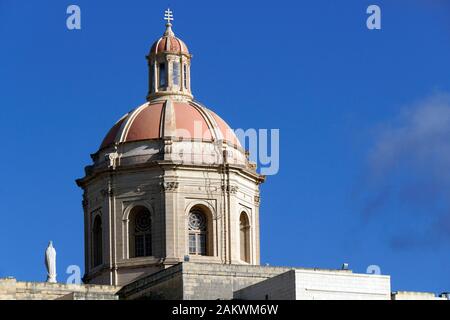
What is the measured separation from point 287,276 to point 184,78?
81.0 feet

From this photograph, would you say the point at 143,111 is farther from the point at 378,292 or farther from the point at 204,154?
the point at 378,292

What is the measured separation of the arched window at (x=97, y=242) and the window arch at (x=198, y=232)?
595 centimetres

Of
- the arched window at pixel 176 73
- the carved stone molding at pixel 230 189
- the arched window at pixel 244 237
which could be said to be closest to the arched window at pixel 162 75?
the arched window at pixel 176 73

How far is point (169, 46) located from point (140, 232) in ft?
42.7

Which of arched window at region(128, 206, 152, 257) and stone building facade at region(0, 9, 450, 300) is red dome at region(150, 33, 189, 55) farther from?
arched window at region(128, 206, 152, 257)

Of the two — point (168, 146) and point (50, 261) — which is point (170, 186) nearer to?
point (168, 146)

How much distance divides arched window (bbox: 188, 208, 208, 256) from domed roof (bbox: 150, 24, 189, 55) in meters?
11.3

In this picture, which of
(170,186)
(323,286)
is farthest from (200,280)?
(170,186)

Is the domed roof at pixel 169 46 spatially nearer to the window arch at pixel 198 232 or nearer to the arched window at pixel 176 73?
the arched window at pixel 176 73

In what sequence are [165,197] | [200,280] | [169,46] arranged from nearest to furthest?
[200,280], [165,197], [169,46]

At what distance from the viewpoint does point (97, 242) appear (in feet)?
529

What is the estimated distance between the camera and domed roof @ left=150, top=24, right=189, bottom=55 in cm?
16438

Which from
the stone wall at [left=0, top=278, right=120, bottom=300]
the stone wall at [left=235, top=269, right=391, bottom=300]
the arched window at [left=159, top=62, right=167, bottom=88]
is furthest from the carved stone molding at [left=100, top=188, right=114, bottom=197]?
the stone wall at [left=235, top=269, right=391, bottom=300]

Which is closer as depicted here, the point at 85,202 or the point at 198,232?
the point at 198,232
